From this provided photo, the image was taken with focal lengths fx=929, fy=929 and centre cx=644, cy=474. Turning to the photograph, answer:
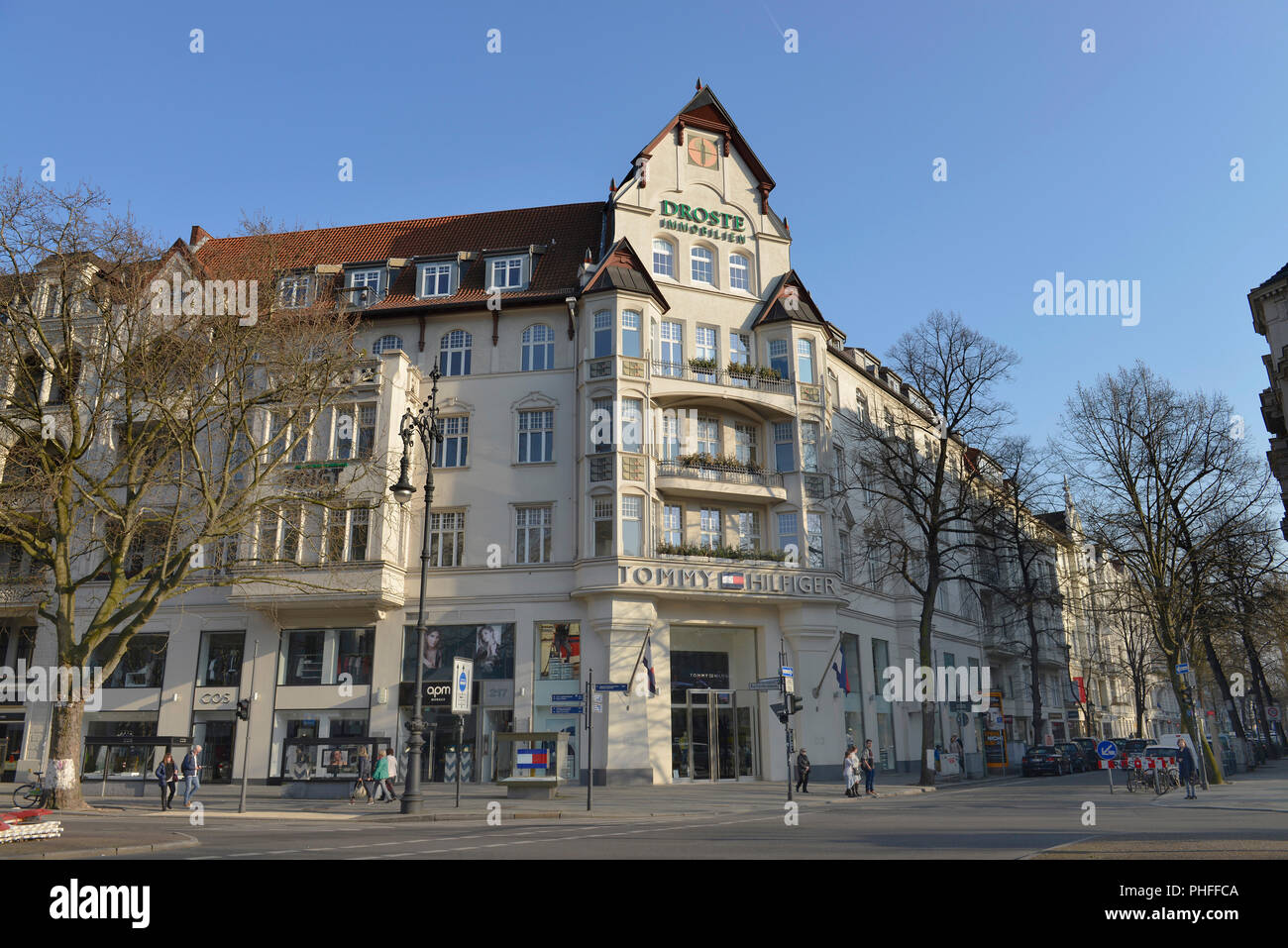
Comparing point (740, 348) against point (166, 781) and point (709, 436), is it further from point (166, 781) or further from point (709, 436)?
point (166, 781)

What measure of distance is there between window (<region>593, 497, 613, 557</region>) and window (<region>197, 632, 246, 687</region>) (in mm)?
13679

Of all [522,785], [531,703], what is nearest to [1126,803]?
[522,785]

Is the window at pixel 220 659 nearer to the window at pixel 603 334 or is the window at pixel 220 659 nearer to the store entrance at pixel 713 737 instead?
the store entrance at pixel 713 737

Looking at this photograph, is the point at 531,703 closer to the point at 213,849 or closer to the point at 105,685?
the point at 105,685

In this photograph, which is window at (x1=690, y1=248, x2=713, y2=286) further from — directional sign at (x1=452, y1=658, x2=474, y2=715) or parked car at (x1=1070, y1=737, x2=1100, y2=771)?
parked car at (x1=1070, y1=737, x2=1100, y2=771)

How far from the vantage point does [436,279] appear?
3809 cm

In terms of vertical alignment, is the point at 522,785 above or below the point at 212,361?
below

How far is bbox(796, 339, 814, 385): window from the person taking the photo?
37.1 m

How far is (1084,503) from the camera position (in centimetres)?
3678

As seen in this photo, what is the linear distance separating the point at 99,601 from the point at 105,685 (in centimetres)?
317

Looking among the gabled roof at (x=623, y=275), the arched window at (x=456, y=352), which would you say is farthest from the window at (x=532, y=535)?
the gabled roof at (x=623, y=275)

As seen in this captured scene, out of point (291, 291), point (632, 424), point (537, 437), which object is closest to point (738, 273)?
point (632, 424)

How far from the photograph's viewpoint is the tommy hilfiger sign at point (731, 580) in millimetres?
32188

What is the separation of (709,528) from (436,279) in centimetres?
1512
